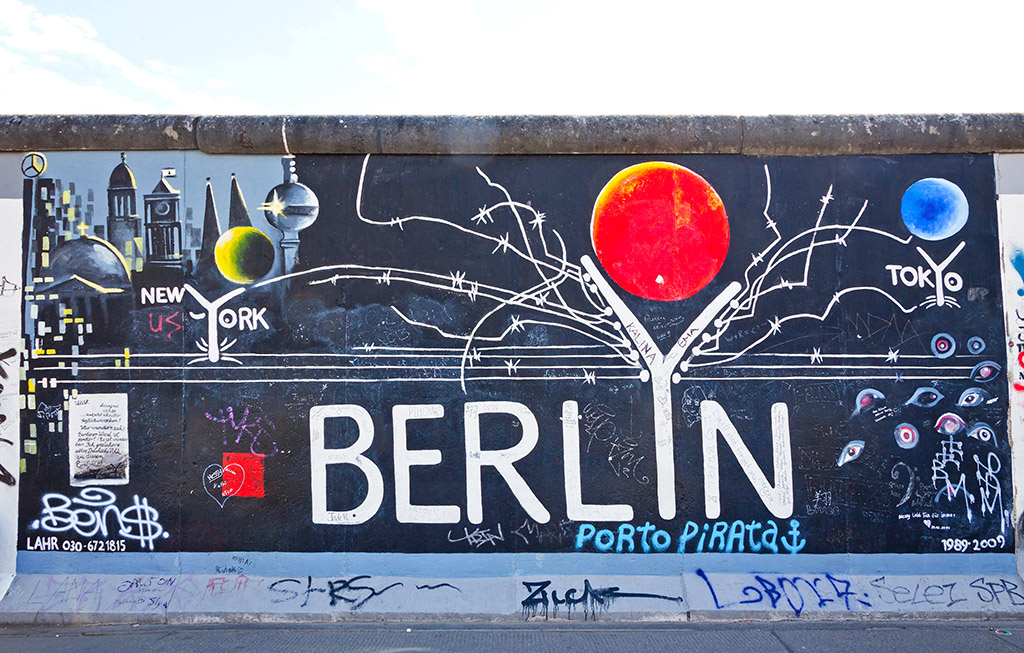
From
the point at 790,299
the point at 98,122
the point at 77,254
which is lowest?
the point at 790,299

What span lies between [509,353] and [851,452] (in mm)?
2868

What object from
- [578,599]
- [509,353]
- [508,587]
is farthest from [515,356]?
[578,599]

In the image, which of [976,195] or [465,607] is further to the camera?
[976,195]

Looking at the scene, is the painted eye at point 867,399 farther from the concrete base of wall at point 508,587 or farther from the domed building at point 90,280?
the domed building at point 90,280

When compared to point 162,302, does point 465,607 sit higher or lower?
lower

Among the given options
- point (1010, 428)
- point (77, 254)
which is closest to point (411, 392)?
point (77, 254)

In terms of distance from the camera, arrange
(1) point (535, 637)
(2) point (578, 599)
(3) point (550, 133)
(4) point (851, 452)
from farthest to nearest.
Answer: (3) point (550, 133)
(4) point (851, 452)
(2) point (578, 599)
(1) point (535, 637)

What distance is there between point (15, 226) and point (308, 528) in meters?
3.51

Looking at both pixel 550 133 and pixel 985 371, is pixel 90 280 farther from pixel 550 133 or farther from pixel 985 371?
pixel 985 371

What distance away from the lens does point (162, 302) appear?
5328 mm

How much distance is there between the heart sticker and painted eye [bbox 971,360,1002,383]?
19.6 feet

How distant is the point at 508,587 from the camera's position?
4988 mm

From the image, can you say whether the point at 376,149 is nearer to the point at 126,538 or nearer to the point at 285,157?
the point at 285,157

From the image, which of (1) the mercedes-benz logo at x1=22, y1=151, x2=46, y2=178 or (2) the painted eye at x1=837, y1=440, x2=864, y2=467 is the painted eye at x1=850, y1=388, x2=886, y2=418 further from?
(1) the mercedes-benz logo at x1=22, y1=151, x2=46, y2=178
